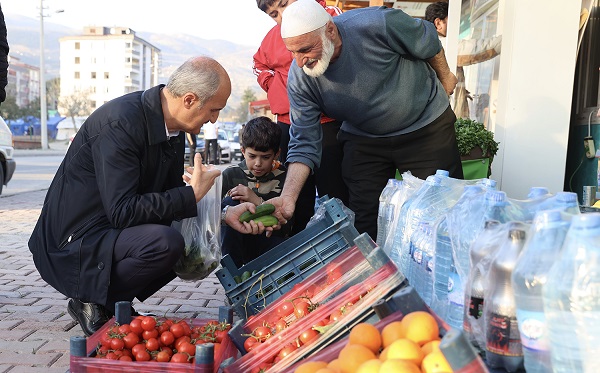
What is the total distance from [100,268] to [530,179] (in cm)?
399

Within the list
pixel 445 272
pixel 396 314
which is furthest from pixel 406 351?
pixel 445 272

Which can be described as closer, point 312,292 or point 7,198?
point 312,292

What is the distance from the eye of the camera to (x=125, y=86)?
153 meters

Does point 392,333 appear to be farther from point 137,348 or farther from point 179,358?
point 137,348

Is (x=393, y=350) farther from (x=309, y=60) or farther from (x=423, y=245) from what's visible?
(x=309, y=60)

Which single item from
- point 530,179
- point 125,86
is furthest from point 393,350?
point 125,86

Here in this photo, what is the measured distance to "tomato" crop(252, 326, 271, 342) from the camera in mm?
2744

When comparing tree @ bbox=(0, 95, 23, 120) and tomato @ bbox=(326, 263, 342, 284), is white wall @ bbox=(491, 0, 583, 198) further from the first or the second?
tree @ bbox=(0, 95, 23, 120)

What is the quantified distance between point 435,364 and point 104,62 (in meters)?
163

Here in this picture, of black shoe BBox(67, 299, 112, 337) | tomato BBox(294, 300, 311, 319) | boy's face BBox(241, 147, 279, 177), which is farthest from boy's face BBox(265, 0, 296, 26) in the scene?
tomato BBox(294, 300, 311, 319)

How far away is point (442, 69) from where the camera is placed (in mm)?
4230

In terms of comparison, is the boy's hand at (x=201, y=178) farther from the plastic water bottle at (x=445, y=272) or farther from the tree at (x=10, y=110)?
the tree at (x=10, y=110)

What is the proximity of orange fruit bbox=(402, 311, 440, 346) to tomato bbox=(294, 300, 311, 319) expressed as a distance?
91 centimetres

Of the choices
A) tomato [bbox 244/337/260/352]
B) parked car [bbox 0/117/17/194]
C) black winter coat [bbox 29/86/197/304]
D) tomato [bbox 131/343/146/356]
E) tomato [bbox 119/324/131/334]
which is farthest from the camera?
parked car [bbox 0/117/17/194]
